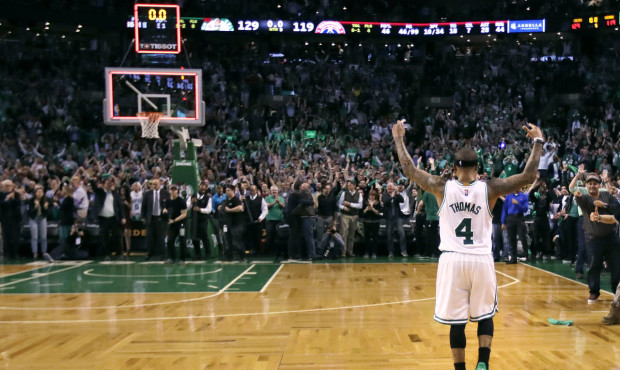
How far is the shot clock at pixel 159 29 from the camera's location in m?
17.6

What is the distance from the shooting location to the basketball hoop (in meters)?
16.0

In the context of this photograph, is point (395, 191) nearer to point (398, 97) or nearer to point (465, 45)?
point (398, 97)

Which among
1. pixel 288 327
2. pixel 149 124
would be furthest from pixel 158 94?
pixel 288 327

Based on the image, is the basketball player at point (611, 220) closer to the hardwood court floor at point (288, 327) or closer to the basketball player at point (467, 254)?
the hardwood court floor at point (288, 327)

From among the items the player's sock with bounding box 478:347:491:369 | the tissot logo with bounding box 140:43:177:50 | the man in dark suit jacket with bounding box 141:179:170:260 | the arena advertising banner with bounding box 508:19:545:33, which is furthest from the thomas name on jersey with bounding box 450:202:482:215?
the arena advertising banner with bounding box 508:19:545:33

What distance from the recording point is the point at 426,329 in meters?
7.90

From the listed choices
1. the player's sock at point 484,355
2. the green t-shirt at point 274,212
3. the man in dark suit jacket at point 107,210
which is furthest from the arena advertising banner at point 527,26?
the player's sock at point 484,355

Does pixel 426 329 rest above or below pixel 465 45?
below

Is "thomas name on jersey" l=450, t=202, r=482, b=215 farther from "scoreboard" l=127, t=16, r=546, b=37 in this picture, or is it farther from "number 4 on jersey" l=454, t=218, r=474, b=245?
"scoreboard" l=127, t=16, r=546, b=37

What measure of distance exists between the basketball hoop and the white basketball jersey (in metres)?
12.0

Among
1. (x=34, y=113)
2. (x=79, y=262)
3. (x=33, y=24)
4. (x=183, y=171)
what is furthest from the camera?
(x=33, y=24)

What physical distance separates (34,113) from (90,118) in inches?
89.5

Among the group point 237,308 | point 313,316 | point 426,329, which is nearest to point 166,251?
point 237,308

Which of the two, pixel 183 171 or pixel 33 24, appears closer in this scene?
pixel 183 171
